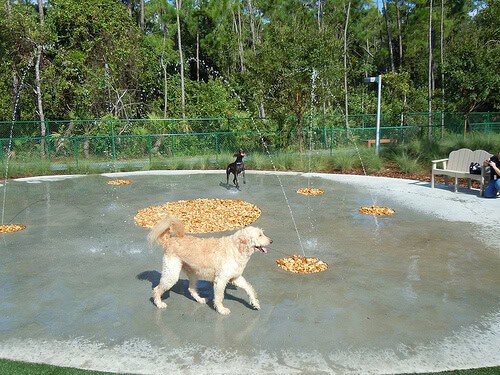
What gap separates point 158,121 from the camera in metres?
25.2

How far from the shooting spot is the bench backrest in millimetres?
12016

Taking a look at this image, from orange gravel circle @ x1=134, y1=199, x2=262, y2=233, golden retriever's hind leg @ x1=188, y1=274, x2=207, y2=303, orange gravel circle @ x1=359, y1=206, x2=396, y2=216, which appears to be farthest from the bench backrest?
golden retriever's hind leg @ x1=188, y1=274, x2=207, y2=303

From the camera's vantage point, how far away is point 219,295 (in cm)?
520

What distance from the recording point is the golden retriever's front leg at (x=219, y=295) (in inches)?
201

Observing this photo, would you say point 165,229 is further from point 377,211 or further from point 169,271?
point 377,211

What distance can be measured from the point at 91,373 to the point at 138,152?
17.6 metres

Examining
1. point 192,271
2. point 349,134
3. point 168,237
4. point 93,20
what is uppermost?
point 93,20

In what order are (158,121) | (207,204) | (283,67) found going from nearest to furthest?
(207,204), (283,67), (158,121)

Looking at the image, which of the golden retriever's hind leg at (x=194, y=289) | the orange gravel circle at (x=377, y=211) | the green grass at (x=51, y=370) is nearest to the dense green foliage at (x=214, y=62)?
the orange gravel circle at (x=377, y=211)

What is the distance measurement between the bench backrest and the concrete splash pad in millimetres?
1789

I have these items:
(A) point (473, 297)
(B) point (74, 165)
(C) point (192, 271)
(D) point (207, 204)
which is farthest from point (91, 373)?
(B) point (74, 165)

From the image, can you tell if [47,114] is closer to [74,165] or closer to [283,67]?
[74,165]

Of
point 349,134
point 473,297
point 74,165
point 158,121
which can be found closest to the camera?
point 473,297

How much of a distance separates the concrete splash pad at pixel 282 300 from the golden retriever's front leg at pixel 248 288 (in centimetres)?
12
